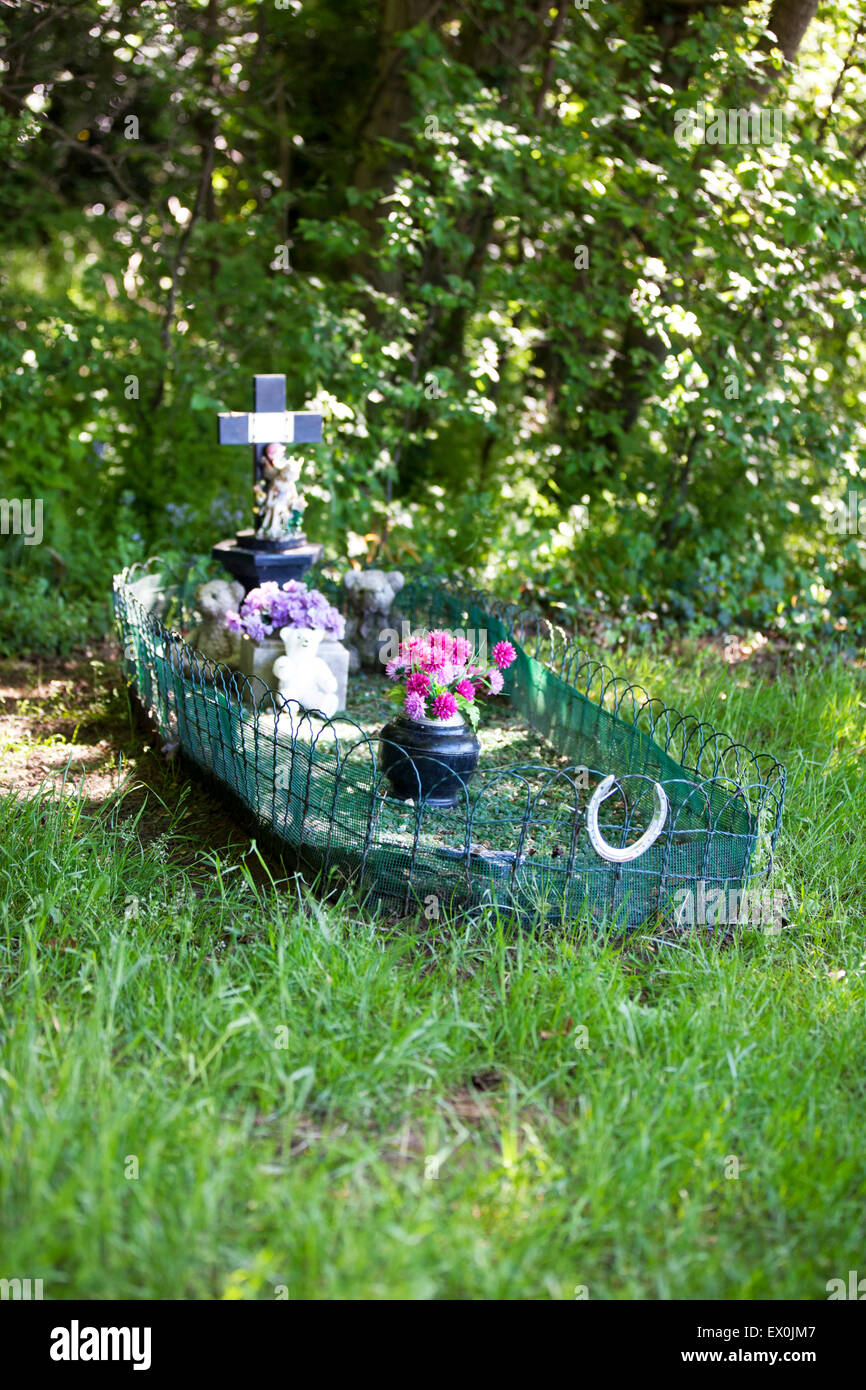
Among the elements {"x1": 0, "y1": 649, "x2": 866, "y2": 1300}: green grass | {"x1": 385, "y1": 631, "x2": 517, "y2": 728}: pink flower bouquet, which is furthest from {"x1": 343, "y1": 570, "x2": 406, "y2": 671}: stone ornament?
{"x1": 0, "y1": 649, "x2": 866, "y2": 1300}: green grass

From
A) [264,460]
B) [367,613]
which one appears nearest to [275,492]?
[264,460]

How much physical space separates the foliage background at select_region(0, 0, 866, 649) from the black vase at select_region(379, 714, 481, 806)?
2983 millimetres

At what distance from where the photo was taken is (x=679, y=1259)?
2.63m

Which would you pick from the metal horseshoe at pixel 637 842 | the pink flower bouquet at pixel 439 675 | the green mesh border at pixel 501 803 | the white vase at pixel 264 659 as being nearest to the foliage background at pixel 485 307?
the white vase at pixel 264 659

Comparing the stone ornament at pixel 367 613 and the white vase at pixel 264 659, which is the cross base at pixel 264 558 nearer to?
the white vase at pixel 264 659

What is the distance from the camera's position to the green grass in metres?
2.53

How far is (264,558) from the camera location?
19.6ft

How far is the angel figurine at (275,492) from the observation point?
6.00 meters

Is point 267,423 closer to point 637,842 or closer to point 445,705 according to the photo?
point 445,705

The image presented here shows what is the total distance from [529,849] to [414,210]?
4.82 meters

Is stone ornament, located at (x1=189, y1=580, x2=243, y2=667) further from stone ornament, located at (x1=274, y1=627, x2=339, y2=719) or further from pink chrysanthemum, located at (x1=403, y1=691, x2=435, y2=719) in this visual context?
pink chrysanthemum, located at (x1=403, y1=691, x2=435, y2=719)
